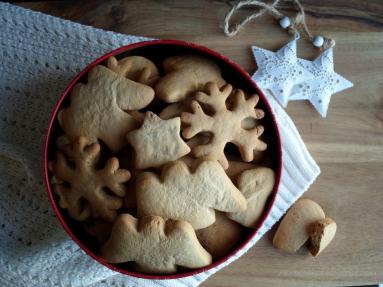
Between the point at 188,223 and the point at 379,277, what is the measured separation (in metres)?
0.42

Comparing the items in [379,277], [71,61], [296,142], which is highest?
[71,61]

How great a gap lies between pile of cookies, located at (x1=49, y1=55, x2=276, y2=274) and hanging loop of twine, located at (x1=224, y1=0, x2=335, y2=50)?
195 millimetres

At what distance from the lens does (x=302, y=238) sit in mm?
723

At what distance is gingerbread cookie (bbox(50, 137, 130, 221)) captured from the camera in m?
0.51

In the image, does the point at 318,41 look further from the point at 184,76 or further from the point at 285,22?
the point at 184,76

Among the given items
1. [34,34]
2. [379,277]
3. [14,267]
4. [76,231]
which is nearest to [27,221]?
[14,267]

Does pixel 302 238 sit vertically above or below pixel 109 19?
below

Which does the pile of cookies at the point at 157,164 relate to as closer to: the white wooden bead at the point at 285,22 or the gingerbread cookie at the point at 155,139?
the gingerbread cookie at the point at 155,139

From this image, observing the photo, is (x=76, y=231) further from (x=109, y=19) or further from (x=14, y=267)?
(x=109, y=19)

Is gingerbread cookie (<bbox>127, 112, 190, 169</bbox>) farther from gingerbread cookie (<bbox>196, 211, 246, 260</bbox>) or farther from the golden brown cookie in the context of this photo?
the golden brown cookie

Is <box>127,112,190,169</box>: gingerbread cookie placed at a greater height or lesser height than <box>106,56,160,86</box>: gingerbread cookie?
lesser

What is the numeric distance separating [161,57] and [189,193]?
0.19 m

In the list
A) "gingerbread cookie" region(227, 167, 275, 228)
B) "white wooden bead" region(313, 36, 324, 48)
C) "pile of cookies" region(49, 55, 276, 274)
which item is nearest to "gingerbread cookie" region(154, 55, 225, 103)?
"pile of cookies" region(49, 55, 276, 274)

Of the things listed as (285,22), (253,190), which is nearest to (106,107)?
Answer: (253,190)
